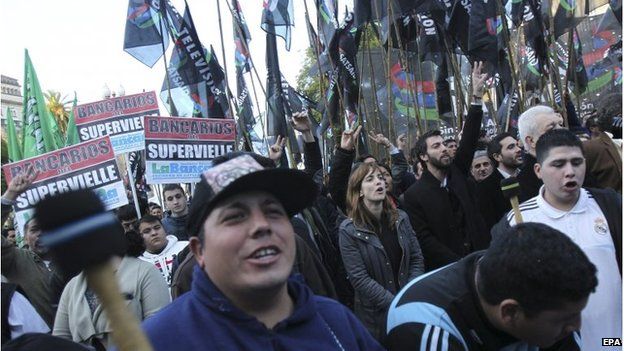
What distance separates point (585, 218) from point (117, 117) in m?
8.44

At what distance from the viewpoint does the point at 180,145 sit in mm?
7938

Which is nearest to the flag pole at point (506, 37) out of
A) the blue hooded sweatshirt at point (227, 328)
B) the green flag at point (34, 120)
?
the green flag at point (34, 120)

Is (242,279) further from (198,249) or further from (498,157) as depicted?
(498,157)

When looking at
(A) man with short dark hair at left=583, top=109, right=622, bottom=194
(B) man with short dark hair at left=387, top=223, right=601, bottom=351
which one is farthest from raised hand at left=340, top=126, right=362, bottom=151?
(B) man with short dark hair at left=387, top=223, right=601, bottom=351

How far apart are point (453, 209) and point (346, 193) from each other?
0.88 meters

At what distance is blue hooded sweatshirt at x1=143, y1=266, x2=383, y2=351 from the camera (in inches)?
73.4

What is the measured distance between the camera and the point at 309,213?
548cm

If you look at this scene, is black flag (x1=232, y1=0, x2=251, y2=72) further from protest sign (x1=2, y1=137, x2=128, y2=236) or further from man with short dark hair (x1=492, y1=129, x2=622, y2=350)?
man with short dark hair (x1=492, y1=129, x2=622, y2=350)

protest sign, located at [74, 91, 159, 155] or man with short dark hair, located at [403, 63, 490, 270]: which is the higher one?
protest sign, located at [74, 91, 159, 155]

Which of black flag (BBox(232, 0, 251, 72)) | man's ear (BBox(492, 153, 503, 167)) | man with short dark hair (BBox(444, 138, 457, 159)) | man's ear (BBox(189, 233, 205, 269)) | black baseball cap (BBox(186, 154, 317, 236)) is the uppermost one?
black flag (BBox(232, 0, 251, 72))

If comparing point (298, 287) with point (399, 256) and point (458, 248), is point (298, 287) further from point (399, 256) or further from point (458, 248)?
point (458, 248)

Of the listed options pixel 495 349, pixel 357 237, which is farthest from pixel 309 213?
pixel 495 349

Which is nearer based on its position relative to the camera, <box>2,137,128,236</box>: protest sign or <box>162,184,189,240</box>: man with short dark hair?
<box>162,184,189,240</box>: man with short dark hair

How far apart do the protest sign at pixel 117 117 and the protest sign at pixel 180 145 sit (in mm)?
2563
